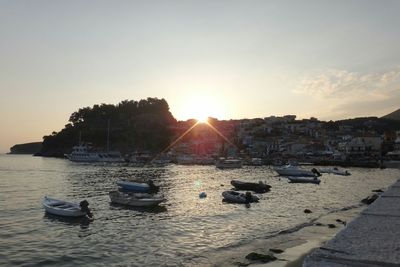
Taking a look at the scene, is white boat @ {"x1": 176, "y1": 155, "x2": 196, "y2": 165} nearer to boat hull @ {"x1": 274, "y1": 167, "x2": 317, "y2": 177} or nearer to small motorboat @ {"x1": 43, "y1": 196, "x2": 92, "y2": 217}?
boat hull @ {"x1": 274, "y1": 167, "x2": 317, "y2": 177}


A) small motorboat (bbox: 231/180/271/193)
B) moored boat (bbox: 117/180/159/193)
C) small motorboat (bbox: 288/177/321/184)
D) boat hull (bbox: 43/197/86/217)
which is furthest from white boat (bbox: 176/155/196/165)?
boat hull (bbox: 43/197/86/217)

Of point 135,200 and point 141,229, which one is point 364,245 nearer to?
point 141,229

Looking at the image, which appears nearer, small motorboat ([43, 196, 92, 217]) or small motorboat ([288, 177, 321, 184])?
small motorboat ([43, 196, 92, 217])

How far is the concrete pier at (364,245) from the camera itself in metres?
10.8

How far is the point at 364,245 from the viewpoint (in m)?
12.7

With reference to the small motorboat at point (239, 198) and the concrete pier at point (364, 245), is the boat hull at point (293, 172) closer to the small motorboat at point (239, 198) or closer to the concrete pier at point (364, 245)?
the small motorboat at point (239, 198)

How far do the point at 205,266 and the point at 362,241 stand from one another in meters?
9.07

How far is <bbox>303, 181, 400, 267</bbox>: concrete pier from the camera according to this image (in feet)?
35.6

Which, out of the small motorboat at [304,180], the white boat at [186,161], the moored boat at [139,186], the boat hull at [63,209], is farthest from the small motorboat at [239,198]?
the white boat at [186,161]

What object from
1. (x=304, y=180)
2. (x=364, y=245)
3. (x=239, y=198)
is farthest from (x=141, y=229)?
(x=304, y=180)

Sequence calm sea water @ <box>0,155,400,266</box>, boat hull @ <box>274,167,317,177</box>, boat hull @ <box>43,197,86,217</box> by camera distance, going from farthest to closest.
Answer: boat hull @ <box>274,167,317,177</box>
boat hull @ <box>43,197,86,217</box>
calm sea water @ <box>0,155,400,266</box>

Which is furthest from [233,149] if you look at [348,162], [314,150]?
[348,162]

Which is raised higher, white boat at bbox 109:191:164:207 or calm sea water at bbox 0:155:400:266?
white boat at bbox 109:191:164:207

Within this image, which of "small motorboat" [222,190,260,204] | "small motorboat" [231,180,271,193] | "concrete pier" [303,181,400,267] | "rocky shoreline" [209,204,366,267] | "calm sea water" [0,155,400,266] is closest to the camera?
"concrete pier" [303,181,400,267]
